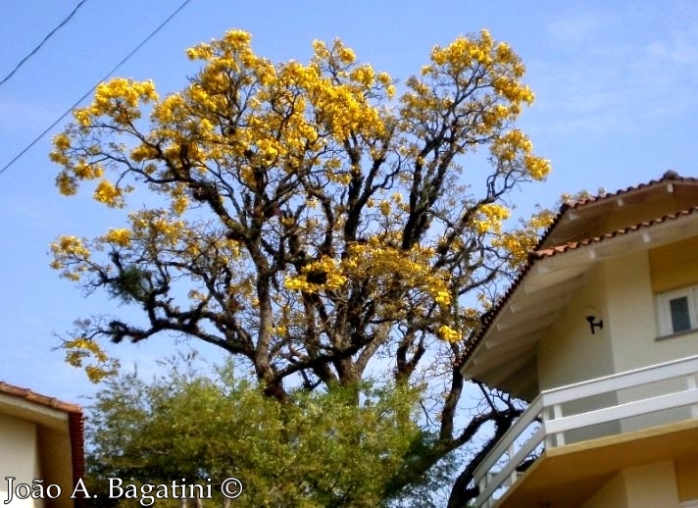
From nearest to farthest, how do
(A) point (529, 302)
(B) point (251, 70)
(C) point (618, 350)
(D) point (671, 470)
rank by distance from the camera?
(D) point (671, 470), (C) point (618, 350), (A) point (529, 302), (B) point (251, 70)

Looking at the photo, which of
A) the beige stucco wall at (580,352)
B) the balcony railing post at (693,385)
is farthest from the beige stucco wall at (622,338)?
the balcony railing post at (693,385)

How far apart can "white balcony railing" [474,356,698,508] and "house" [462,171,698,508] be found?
19 mm

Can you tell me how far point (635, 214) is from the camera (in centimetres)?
2125

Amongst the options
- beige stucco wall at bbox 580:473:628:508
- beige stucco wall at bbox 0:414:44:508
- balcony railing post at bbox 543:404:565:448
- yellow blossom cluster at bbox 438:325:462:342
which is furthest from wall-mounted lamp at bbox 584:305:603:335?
beige stucco wall at bbox 0:414:44:508

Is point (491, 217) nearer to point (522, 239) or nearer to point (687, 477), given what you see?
point (522, 239)

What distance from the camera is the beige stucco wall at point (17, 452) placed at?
17.4m

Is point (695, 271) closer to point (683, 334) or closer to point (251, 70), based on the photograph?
point (683, 334)

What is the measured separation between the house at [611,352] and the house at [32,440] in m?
6.43

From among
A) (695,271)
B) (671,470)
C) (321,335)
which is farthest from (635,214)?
(321,335)

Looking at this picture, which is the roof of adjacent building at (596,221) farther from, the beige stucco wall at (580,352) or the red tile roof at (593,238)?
the beige stucco wall at (580,352)

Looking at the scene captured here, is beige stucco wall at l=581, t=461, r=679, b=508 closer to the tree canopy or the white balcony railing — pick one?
the white balcony railing

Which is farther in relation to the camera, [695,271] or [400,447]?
[400,447]

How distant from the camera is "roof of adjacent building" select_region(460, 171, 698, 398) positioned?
19547 mm

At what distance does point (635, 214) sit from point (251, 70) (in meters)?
9.10
